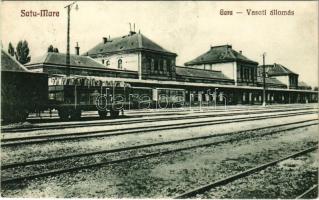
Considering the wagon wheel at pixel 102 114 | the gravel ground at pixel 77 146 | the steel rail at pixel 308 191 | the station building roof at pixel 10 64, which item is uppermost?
the station building roof at pixel 10 64

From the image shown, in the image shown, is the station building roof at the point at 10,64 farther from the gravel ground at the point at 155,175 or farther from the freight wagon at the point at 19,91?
the gravel ground at the point at 155,175

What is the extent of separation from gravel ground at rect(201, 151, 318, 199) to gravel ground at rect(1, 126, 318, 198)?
508mm

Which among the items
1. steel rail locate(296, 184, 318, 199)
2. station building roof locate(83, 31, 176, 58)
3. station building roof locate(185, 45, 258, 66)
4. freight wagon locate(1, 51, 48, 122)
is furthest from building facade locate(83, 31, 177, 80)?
steel rail locate(296, 184, 318, 199)

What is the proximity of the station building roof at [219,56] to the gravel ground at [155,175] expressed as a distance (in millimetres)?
53586

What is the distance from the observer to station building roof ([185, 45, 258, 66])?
A: 62662mm

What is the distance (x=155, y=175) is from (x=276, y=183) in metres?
2.49

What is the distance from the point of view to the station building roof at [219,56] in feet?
206

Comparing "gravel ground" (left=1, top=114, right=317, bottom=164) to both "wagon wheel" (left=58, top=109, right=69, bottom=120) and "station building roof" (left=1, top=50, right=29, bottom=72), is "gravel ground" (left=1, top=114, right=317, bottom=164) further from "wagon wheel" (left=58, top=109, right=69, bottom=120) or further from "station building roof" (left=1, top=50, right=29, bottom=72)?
"wagon wheel" (left=58, top=109, right=69, bottom=120)

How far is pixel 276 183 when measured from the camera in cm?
680

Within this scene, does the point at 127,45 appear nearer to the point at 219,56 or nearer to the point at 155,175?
the point at 219,56

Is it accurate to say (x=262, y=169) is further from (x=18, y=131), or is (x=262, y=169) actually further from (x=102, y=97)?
(x=102, y=97)

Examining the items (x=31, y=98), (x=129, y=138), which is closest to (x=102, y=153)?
(x=129, y=138)

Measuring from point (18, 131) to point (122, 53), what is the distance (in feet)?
110

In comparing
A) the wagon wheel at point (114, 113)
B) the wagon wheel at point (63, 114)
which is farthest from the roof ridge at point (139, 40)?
the wagon wheel at point (63, 114)
